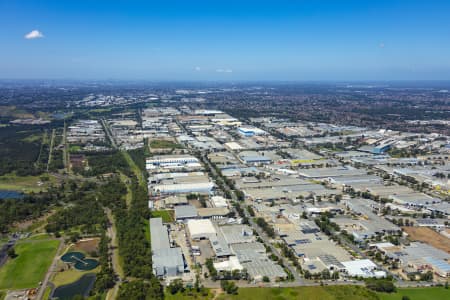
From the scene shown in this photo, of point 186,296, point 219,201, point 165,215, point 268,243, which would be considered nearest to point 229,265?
point 186,296

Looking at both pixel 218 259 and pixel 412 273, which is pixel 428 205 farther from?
pixel 218 259

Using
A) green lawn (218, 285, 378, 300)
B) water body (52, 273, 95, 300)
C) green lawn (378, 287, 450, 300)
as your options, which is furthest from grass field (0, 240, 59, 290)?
green lawn (378, 287, 450, 300)

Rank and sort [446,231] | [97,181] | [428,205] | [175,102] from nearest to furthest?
[446,231], [428,205], [97,181], [175,102]

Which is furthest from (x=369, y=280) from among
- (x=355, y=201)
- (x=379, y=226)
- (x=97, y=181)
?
(x=97, y=181)

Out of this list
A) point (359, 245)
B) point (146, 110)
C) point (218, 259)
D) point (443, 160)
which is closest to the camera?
point (218, 259)

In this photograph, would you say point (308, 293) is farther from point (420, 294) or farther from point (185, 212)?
point (185, 212)

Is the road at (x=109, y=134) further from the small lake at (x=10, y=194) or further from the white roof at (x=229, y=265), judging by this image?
the white roof at (x=229, y=265)
